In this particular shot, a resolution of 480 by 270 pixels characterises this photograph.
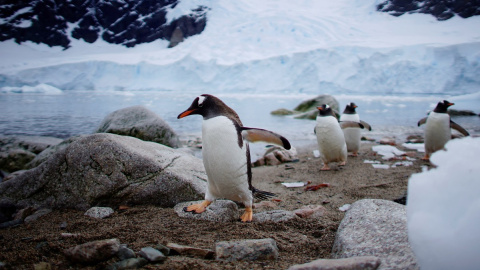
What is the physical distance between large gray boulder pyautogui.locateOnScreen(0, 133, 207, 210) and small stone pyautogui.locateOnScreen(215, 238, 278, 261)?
1.15 metres

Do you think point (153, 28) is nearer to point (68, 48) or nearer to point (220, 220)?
point (68, 48)

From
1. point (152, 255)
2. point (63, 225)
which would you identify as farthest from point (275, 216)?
point (63, 225)

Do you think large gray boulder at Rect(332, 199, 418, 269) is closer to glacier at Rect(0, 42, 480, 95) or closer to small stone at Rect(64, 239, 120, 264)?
small stone at Rect(64, 239, 120, 264)

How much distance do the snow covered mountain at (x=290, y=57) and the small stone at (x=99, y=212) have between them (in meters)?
8.74

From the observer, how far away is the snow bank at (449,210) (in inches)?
35.1

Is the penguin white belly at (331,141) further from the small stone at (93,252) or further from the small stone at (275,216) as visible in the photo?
the small stone at (93,252)

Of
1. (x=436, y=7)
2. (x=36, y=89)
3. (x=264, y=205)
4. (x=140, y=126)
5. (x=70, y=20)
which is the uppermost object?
(x=436, y=7)

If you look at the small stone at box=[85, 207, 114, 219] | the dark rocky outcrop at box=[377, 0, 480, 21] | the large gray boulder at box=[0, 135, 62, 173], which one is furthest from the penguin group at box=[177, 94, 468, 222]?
the dark rocky outcrop at box=[377, 0, 480, 21]

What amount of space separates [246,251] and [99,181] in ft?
4.97

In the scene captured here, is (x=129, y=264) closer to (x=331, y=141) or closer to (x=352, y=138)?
(x=331, y=141)

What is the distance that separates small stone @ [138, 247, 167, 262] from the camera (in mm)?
1331

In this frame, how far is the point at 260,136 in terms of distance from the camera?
92.1 inches

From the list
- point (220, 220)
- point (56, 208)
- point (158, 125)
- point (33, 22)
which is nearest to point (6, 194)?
point (56, 208)

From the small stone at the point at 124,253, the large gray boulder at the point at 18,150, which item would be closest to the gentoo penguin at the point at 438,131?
the small stone at the point at 124,253
